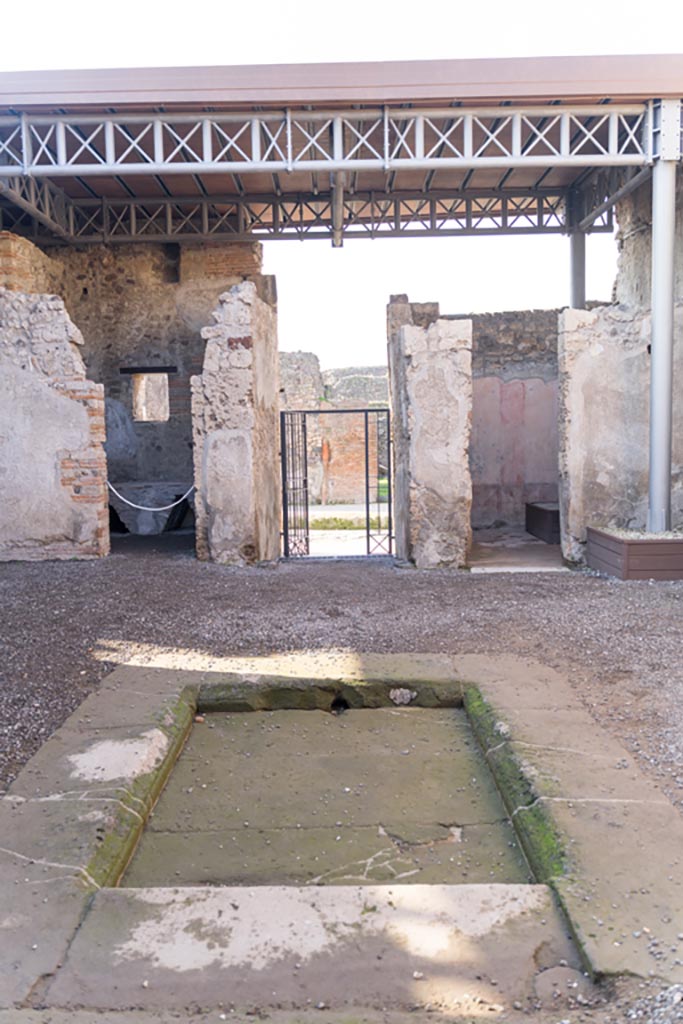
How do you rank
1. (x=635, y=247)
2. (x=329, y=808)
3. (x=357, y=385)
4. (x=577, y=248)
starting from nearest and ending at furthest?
(x=329, y=808) → (x=635, y=247) → (x=577, y=248) → (x=357, y=385)

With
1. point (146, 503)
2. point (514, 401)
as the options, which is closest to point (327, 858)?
point (146, 503)

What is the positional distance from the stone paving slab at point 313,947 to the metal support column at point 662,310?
235 inches

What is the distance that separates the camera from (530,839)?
2.77 metres

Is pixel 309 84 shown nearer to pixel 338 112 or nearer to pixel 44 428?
pixel 338 112

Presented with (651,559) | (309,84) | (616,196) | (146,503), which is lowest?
(651,559)

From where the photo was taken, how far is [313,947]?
2141mm

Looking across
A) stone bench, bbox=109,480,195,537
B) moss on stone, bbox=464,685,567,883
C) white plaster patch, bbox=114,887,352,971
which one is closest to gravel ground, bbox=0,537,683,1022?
moss on stone, bbox=464,685,567,883

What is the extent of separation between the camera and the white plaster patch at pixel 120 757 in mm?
3201

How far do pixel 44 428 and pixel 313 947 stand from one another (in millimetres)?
6833

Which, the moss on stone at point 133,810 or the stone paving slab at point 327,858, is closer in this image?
the moss on stone at point 133,810

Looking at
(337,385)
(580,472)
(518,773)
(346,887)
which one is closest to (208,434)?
(580,472)

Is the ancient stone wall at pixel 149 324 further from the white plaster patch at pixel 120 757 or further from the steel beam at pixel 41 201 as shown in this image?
the white plaster patch at pixel 120 757

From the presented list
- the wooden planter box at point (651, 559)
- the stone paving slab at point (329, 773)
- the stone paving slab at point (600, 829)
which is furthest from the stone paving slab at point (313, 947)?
the wooden planter box at point (651, 559)

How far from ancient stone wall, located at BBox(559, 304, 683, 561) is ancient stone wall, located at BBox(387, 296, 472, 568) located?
0.95 m
